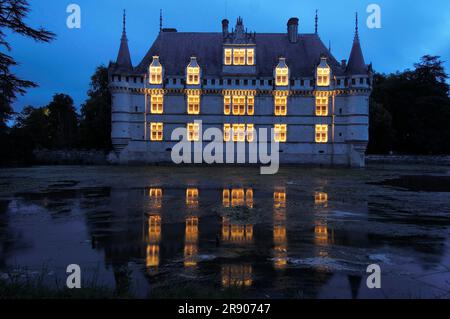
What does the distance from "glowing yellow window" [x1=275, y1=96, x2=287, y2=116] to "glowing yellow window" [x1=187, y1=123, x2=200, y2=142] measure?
9.43 metres

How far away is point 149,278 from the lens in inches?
272

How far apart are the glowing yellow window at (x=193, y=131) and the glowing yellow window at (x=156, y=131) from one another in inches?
128

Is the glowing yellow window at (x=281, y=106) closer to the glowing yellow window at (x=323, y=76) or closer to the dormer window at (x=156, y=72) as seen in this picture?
the glowing yellow window at (x=323, y=76)

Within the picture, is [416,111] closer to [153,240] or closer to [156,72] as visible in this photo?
[156,72]

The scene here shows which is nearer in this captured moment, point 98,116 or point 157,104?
point 157,104

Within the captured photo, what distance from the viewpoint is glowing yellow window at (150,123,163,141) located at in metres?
46.0

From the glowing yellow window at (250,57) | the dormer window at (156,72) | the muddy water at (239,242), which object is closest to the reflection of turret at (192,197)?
the muddy water at (239,242)

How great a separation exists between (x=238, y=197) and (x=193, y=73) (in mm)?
30367

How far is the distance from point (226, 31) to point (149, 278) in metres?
45.4

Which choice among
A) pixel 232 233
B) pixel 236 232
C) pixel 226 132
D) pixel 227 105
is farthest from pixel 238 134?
pixel 232 233

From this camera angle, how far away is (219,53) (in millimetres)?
48312

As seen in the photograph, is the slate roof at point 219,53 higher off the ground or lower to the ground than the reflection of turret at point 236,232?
higher

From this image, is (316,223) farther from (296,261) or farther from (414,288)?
(414,288)

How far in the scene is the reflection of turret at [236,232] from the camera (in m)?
9.90
